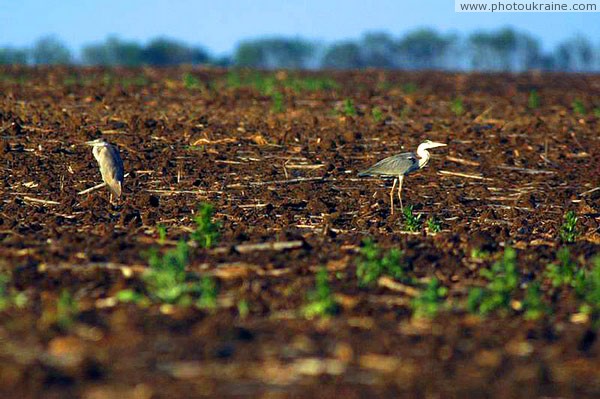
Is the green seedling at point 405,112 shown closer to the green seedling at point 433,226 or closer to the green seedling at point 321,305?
the green seedling at point 433,226

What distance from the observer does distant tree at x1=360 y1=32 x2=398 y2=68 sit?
87.1 meters

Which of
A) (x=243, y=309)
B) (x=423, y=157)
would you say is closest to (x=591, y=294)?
(x=243, y=309)

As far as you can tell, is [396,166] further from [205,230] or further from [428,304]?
[428,304]

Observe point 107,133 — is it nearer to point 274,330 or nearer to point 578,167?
point 578,167

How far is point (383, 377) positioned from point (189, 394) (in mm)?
1236

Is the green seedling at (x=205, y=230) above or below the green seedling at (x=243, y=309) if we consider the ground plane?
above

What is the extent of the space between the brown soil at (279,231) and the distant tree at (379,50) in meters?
58.2

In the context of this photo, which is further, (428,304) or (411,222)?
(411,222)

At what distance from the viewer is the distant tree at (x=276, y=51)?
291 ft

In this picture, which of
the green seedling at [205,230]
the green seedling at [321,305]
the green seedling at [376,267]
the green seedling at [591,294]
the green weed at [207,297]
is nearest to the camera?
the green seedling at [321,305]

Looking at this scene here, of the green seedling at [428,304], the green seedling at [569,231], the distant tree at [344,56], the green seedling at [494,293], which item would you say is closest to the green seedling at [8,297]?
the green seedling at [428,304]

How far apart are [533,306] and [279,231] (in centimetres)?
456

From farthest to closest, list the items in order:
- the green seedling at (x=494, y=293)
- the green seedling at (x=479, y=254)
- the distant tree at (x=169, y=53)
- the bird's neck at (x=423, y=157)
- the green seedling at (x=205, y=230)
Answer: the distant tree at (x=169, y=53) → the bird's neck at (x=423, y=157) → the green seedling at (x=479, y=254) → the green seedling at (x=205, y=230) → the green seedling at (x=494, y=293)

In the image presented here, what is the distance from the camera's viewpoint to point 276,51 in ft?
300
